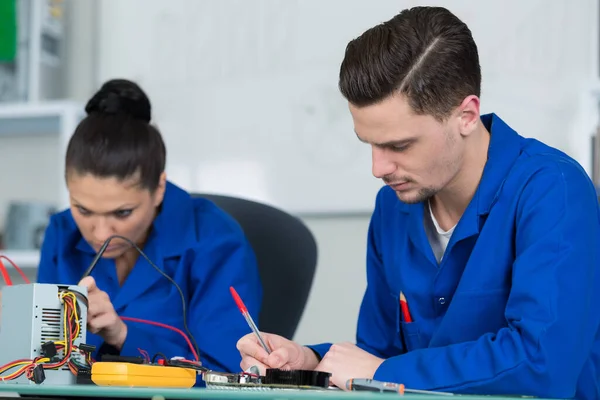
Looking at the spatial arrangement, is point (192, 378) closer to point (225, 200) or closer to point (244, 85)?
point (225, 200)

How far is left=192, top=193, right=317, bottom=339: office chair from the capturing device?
2.00 meters

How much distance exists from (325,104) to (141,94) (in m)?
1.29

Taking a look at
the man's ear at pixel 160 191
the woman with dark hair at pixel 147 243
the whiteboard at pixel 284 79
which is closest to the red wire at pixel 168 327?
the woman with dark hair at pixel 147 243

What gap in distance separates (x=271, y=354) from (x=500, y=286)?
0.38m

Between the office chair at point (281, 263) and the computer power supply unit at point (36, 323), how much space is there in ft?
2.36

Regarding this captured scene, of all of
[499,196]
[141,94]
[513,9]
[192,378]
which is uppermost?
[513,9]

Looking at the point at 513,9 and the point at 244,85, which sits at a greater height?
the point at 513,9

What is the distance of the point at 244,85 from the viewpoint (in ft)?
10.9

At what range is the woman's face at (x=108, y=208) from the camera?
6.15 ft

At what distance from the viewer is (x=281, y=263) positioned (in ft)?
6.63

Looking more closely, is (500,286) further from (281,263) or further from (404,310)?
(281,263)

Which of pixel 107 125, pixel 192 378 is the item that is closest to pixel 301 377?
pixel 192 378

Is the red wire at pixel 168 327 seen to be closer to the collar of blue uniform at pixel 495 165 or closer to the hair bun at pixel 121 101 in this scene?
the hair bun at pixel 121 101

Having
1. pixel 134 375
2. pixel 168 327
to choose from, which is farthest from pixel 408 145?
pixel 168 327
